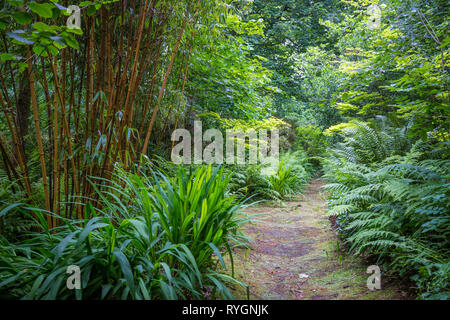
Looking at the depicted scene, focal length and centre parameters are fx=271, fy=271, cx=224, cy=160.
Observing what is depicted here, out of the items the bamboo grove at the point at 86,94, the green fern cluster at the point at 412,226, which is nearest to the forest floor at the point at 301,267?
the green fern cluster at the point at 412,226

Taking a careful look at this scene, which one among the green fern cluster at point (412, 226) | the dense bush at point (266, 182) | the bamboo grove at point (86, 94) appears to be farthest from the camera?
the dense bush at point (266, 182)

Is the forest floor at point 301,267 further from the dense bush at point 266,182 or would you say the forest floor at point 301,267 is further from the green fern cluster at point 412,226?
the dense bush at point 266,182

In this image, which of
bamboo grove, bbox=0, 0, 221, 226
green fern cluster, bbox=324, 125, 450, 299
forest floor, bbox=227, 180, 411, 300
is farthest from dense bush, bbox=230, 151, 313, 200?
bamboo grove, bbox=0, 0, 221, 226

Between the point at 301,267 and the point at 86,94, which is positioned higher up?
the point at 86,94

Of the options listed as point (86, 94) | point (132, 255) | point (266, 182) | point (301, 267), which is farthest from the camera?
point (266, 182)

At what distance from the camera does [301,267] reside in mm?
2008

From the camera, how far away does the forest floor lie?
1.56 m

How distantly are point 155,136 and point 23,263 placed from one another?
2.35 m

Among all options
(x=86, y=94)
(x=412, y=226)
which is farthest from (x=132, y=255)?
(x=412, y=226)

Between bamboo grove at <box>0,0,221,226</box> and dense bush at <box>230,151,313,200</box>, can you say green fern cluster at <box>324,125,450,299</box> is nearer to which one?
bamboo grove at <box>0,0,221,226</box>

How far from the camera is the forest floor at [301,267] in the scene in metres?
1.56

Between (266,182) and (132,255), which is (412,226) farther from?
(266,182)

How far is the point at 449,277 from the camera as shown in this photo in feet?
4.10

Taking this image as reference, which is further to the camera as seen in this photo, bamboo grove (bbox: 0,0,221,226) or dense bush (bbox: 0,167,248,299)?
bamboo grove (bbox: 0,0,221,226)
